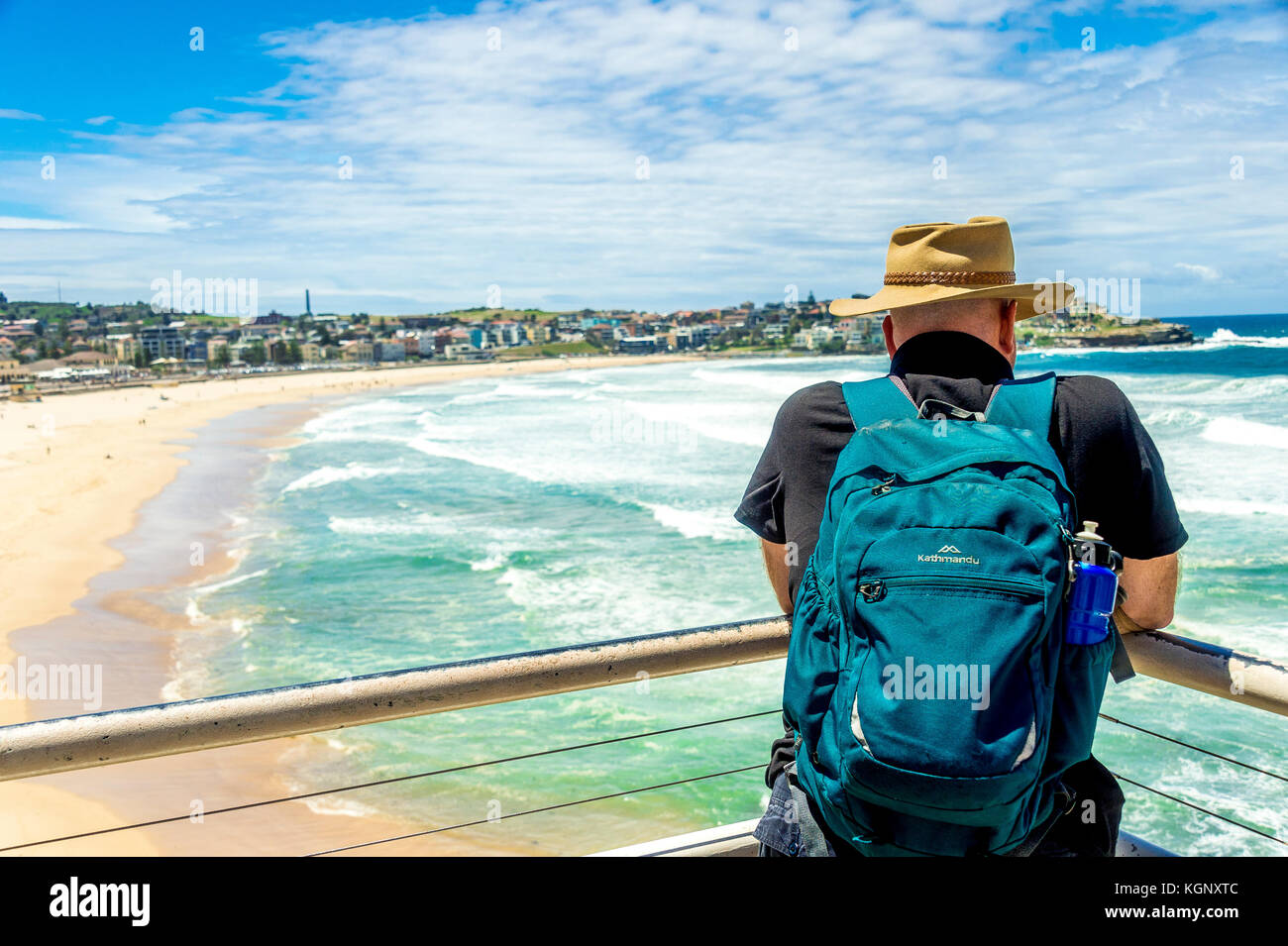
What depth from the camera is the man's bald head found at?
5.37 feet

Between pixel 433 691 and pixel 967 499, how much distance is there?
101 cm

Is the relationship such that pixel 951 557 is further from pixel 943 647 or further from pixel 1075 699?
pixel 1075 699

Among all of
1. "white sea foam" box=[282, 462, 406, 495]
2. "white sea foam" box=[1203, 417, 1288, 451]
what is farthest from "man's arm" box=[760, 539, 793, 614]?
"white sea foam" box=[1203, 417, 1288, 451]

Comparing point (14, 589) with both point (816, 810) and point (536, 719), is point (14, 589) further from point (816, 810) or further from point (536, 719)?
point (816, 810)

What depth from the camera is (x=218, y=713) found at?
5.49 ft

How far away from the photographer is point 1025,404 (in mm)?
1446

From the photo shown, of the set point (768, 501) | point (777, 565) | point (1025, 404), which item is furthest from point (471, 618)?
point (1025, 404)

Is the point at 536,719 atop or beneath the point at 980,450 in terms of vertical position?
beneath

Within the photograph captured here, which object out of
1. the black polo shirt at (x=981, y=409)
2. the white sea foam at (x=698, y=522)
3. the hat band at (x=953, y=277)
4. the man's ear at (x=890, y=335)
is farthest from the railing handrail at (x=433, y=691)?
A: the white sea foam at (x=698, y=522)

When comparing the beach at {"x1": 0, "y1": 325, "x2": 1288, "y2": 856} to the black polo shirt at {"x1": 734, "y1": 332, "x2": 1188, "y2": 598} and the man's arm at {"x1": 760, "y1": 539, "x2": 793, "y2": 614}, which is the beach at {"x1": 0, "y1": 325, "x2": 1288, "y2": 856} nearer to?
the man's arm at {"x1": 760, "y1": 539, "x2": 793, "y2": 614}

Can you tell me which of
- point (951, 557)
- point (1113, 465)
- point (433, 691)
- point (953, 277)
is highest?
point (953, 277)

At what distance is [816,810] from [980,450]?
592mm

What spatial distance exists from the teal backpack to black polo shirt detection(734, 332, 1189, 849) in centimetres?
7
